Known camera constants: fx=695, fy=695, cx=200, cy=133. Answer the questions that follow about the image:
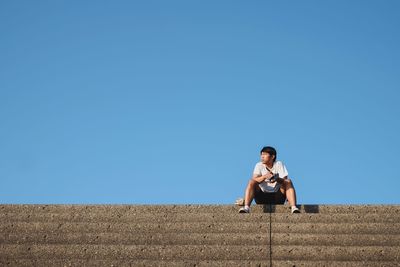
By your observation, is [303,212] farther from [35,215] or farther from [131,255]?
[35,215]

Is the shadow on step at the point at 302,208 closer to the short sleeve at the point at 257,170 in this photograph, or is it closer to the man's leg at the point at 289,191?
the man's leg at the point at 289,191

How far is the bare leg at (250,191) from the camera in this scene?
24.3 feet

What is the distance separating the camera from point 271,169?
7891 millimetres

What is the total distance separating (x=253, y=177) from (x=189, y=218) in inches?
44.7

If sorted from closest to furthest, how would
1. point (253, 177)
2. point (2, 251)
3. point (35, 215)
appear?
1. point (2, 251)
2. point (35, 215)
3. point (253, 177)

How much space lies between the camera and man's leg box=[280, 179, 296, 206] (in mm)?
7371

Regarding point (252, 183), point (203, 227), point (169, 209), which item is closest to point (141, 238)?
point (203, 227)

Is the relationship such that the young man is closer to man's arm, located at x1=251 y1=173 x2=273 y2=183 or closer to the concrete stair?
man's arm, located at x1=251 y1=173 x2=273 y2=183

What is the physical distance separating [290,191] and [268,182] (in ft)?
1.09

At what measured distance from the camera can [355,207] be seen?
7137mm

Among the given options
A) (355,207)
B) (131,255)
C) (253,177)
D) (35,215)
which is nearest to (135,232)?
(131,255)

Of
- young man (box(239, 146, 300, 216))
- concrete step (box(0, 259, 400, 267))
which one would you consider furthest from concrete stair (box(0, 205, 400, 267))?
young man (box(239, 146, 300, 216))

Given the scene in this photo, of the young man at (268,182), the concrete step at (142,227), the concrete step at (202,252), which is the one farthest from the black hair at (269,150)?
the concrete step at (202,252)

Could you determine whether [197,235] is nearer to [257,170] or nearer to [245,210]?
[245,210]
